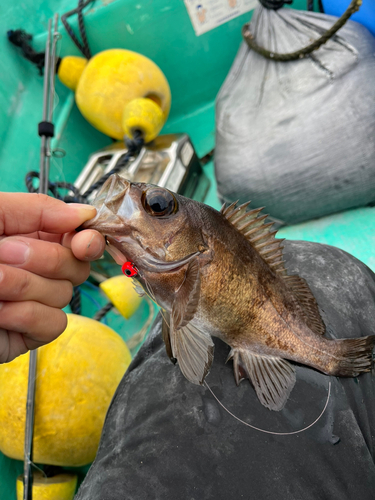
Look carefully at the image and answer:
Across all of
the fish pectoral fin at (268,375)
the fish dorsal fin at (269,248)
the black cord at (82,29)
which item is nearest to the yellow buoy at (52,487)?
the fish pectoral fin at (268,375)

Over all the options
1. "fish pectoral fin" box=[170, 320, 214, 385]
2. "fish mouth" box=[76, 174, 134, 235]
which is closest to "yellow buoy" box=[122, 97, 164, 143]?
"fish mouth" box=[76, 174, 134, 235]

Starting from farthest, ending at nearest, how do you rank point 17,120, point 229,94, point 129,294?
point 17,120
point 229,94
point 129,294

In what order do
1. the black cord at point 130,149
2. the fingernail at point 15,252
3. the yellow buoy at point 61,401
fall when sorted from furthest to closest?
1. the black cord at point 130,149
2. the yellow buoy at point 61,401
3. the fingernail at point 15,252

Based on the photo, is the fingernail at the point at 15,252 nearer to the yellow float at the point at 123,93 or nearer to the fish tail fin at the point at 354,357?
the fish tail fin at the point at 354,357

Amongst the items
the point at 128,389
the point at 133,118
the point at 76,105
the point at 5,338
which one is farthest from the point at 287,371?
the point at 76,105

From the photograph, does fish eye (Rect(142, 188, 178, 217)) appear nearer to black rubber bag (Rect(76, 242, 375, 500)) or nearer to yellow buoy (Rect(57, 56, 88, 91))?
black rubber bag (Rect(76, 242, 375, 500))

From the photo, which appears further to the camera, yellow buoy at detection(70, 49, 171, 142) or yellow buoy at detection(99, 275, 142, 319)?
yellow buoy at detection(70, 49, 171, 142)

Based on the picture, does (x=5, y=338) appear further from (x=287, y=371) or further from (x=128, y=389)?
(x=287, y=371)
